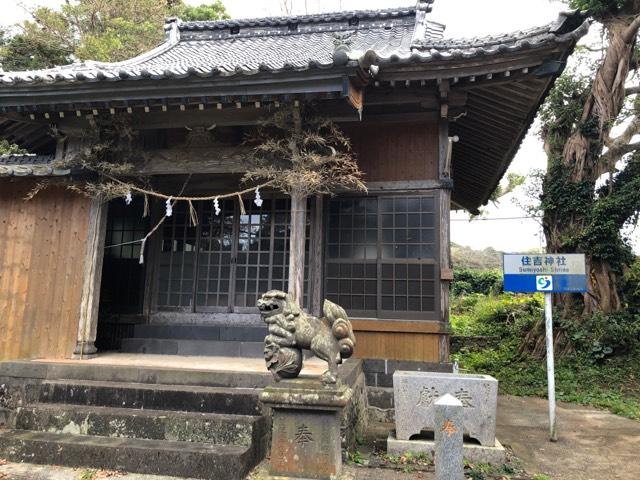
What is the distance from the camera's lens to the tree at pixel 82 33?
1780cm

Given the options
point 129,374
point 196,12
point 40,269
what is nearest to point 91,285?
point 40,269

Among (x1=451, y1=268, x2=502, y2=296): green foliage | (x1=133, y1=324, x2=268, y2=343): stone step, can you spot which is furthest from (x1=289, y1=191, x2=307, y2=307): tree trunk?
(x1=451, y1=268, x2=502, y2=296): green foliage

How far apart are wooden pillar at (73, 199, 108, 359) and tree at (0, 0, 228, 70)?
12.7 m

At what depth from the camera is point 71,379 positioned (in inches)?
224

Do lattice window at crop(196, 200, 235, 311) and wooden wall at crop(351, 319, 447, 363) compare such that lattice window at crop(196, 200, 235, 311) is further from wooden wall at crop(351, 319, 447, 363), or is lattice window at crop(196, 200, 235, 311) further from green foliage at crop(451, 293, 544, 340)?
green foliage at crop(451, 293, 544, 340)

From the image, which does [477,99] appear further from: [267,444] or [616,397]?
[616,397]

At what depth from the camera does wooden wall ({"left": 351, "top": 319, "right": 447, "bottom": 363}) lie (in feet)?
22.7

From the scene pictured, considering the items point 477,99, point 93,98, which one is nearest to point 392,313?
point 477,99

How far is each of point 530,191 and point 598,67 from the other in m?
3.92

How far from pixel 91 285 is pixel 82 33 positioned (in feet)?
55.4

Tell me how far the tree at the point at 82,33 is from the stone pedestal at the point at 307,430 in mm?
17185

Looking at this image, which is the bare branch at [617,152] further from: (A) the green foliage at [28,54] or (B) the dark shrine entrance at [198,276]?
(A) the green foliage at [28,54]

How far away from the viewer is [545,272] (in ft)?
Answer: 21.7

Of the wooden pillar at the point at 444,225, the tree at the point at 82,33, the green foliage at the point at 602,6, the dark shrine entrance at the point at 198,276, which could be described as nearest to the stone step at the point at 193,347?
the dark shrine entrance at the point at 198,276
